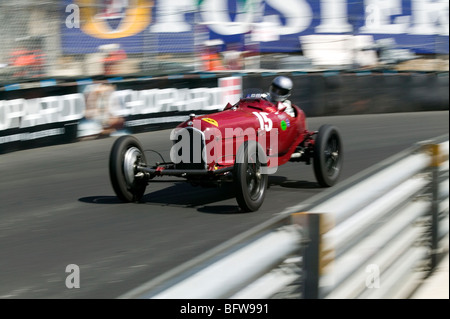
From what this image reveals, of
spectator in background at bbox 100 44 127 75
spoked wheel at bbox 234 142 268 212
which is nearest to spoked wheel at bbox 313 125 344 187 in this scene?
spoked wheel at bbox 234 142 268 212

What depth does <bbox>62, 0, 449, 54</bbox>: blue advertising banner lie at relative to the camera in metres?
12.5

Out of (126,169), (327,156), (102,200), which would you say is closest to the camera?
(126,169)

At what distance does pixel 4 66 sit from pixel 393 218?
7746mm

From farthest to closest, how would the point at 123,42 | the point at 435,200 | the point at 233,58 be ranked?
the point at 233,58
the point at 123,42
the point at 435,200

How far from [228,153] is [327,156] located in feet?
4.96

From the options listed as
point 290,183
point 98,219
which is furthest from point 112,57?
point 98,219

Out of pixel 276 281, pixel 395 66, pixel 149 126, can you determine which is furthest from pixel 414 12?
pixel 276 281

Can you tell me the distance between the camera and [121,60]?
1305 cm

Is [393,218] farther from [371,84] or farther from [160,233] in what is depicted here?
[371,84]

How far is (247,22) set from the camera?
16297mm

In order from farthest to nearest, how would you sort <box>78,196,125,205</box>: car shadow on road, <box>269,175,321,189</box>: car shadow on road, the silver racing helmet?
1. <box>269,175,321,189</box>: car shadow on road
2. the silver racing helmet
3. <box>78,196,125,205</box>: car shadow on road

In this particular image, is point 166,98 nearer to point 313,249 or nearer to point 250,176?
point 250,176

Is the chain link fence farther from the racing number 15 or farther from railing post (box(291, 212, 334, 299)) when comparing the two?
railing post (box(291, 212, 334, 299))

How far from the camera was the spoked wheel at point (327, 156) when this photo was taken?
8086 mm
